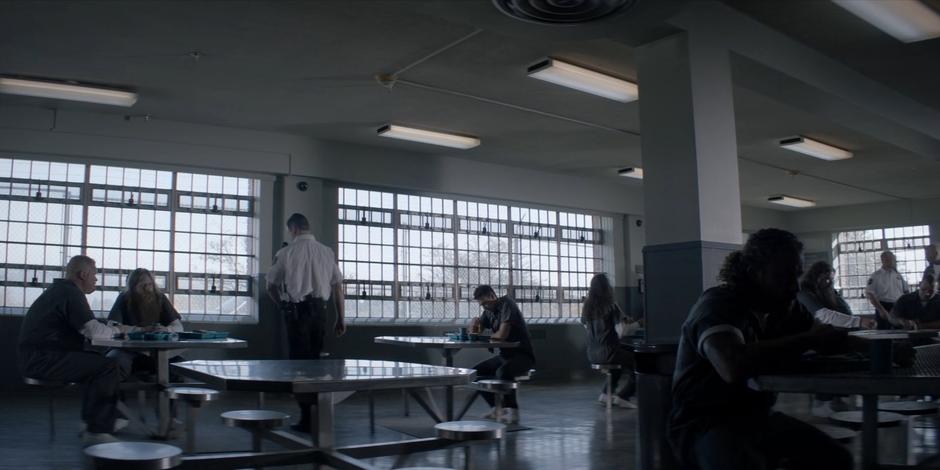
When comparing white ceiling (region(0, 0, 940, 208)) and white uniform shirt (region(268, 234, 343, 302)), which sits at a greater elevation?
white ceiling (region(0, 0, 940, 208))

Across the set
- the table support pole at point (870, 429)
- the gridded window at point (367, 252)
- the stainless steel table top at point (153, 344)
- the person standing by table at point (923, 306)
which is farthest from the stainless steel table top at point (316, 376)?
the gridded window at point (367, 252)

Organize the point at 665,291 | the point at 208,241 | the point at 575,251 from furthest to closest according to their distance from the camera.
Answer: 1. the point at 575,251
2. the point at 208,241
3. the point at 665,291

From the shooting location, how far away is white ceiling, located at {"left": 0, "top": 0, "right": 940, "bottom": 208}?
17.7ft

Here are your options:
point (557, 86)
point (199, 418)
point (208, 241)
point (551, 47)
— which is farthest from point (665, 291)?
point (208, 241)

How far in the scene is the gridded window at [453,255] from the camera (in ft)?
32.3

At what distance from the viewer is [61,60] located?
21.1ft

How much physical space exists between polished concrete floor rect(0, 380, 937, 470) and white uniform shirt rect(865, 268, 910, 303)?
9.73 feet

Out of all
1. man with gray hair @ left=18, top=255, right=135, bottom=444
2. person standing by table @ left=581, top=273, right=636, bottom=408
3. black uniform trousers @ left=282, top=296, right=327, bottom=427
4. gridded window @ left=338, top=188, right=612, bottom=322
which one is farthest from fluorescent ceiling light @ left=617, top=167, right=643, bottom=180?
man with gray hair @ left=18, top=255, right=135, bottom=444

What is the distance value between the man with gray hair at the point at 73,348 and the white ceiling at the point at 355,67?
1923 mm

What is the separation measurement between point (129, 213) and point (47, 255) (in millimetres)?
912

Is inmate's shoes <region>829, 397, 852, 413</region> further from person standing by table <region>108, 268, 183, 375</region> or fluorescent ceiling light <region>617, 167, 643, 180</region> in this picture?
person standing by table <region>108, 268, 183, 375</region>

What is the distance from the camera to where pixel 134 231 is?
8.45 meters

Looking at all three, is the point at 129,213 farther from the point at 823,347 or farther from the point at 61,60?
the point at 823,347

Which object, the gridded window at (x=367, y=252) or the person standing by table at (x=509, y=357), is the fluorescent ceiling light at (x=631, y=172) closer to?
the gridded window at (x=367, y=252)
